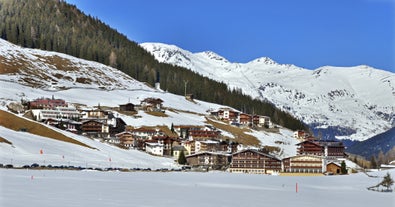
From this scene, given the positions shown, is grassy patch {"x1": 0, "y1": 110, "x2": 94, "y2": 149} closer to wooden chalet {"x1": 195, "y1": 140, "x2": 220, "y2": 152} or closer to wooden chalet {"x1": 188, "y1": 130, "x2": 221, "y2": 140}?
wooden chalet {"x1": 195, "y1": 140, "x2": 220, "y2": 152}

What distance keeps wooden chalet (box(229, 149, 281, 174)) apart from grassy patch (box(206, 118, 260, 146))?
31.9 m

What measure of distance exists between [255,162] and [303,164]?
39.0 feet

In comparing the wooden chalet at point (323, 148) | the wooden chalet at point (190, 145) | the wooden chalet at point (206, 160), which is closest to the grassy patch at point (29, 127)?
the wooden chalet at point (206, 160)

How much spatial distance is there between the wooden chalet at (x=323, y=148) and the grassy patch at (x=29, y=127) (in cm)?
7779

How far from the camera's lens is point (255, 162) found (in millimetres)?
139125

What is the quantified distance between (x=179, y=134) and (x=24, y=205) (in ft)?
460

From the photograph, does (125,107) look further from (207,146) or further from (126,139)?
(126,139)

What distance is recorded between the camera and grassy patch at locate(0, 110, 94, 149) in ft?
383

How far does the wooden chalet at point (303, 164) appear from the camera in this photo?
138 metres

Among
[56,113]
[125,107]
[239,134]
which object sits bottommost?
[239,134]

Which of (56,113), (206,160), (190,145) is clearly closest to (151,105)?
(190,145)

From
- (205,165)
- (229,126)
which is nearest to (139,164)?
(205,165)

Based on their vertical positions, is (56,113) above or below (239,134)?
above

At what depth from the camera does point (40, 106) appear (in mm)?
160000
